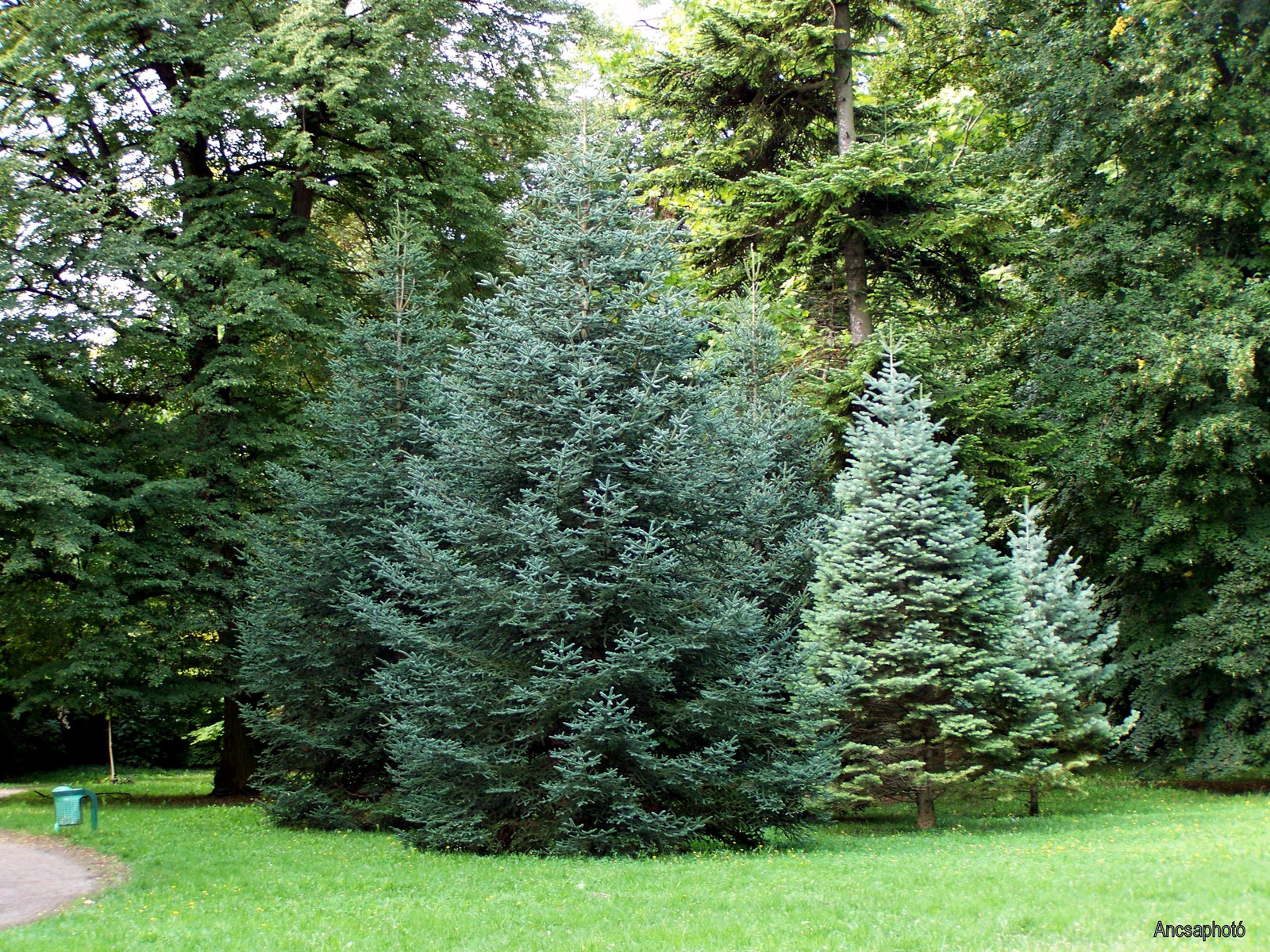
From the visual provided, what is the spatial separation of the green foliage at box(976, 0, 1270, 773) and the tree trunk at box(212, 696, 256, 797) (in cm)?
1582

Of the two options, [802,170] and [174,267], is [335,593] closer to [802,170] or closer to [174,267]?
[174,267]

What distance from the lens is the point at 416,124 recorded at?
737 inches

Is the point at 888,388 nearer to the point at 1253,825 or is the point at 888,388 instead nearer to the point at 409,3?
the point at 1253,825

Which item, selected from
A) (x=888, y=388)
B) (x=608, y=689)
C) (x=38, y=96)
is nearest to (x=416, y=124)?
(x=38, y=96)

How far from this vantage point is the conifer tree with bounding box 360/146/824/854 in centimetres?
1041

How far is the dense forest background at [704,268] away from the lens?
1529 centimetres

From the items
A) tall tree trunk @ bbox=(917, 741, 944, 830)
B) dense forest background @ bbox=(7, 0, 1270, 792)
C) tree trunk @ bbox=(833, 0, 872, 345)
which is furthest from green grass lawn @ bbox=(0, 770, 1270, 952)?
tree trunk @ bbox=(833, 0, 872, 345)

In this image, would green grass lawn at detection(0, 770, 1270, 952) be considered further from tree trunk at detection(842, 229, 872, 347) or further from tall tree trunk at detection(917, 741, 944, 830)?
tree trunk at detection(842, 229, 872, 347)

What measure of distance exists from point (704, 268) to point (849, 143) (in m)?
3.64

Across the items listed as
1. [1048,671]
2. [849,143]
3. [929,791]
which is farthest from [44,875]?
[849,143]

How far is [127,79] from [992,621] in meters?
17.3

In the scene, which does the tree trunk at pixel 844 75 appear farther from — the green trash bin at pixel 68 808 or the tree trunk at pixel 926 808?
the green trash bin at pixel 68 808

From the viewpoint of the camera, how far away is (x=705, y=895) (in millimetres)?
7836

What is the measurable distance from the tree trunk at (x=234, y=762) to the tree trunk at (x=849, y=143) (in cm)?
1349
